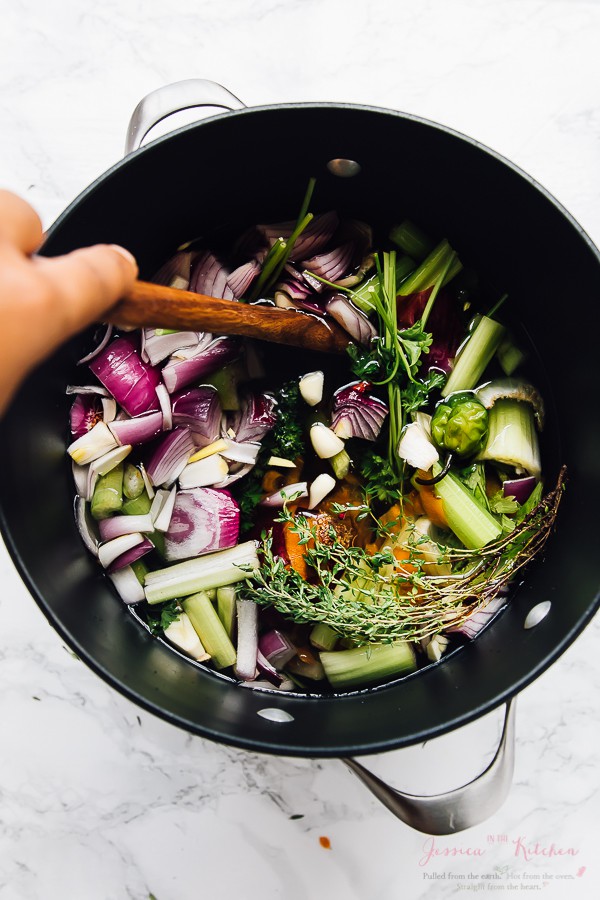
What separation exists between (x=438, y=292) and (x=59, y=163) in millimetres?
802

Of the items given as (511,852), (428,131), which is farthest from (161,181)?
(511,852)

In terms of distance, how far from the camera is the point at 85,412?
1.42 metres

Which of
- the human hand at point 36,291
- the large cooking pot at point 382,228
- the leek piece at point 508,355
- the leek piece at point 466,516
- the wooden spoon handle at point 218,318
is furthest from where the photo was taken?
the leek piece at point 508,355

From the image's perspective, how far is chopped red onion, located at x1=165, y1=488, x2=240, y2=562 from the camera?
54.8 inches

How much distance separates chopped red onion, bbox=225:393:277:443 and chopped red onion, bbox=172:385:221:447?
46 mm

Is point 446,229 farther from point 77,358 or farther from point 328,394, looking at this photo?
point 77,358

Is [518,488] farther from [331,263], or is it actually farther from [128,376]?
[128,376]

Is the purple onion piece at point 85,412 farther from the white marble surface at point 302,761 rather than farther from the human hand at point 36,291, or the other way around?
the human hand at point 36,291

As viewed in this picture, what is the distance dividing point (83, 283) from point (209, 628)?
35.6 inches

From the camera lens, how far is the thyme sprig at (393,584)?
1.24 metres

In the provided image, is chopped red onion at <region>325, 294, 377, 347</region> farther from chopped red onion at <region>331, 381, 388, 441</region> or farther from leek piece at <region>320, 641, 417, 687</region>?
leek piece at <region>320, 641, 417, 687</region>

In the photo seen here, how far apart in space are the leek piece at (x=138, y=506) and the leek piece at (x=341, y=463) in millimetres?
363

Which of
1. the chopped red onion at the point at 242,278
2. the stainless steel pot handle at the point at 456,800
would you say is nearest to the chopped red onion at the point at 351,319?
the chopped red onion at the point at 242,278

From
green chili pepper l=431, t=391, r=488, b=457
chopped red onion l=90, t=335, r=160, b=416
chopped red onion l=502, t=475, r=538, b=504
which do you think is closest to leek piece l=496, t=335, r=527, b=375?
green chili pepper l=431, t=391, r=488, b=457
